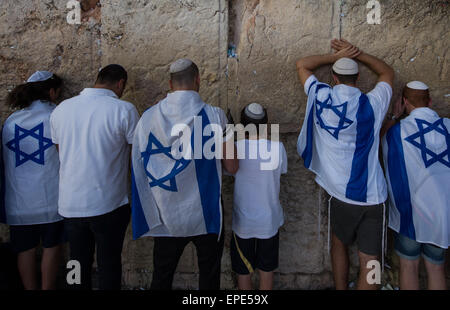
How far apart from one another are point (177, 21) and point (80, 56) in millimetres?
876

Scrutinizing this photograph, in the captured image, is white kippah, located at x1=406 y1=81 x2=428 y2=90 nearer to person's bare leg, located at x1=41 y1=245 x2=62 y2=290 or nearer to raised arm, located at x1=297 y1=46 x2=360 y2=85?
raised arm, located at x1=297 y1=46 x2=360 y2=85

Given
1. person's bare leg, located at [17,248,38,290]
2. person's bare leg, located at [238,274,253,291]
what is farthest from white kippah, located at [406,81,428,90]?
person's bare leg, located at [17,248,38,290]

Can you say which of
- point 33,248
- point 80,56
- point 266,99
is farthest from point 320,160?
point 33,248

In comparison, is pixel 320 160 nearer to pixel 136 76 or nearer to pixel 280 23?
pixel 280 23

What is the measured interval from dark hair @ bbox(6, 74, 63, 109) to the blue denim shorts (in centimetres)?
290

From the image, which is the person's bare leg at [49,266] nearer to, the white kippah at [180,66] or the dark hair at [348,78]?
the white kippah at [180,66]

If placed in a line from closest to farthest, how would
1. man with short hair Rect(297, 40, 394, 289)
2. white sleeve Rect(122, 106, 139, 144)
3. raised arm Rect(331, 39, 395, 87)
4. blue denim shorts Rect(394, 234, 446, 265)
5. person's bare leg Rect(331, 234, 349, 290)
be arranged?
white sleeve Rect(122, 106, 139, 144) → man with short hair Rect(297, 40, 394, 289) → blue denim shorts Rect(394, 234, 446, 265) → raised arm Rect(331, 39, 395, 87) → person's bare leg Rect(331, 234, 349, 290)

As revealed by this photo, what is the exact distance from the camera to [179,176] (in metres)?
1.86

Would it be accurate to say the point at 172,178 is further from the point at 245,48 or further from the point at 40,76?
the point at 40,76

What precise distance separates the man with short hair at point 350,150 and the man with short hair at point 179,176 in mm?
696

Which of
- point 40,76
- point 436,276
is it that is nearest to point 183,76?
point 40,76

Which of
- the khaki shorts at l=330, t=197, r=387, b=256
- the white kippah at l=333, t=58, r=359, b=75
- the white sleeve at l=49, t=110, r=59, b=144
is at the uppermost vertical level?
the white kippah at l=333, t=58, r=359, b=75

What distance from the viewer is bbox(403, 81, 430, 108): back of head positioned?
2.24 metres

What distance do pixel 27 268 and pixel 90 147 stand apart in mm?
1282
